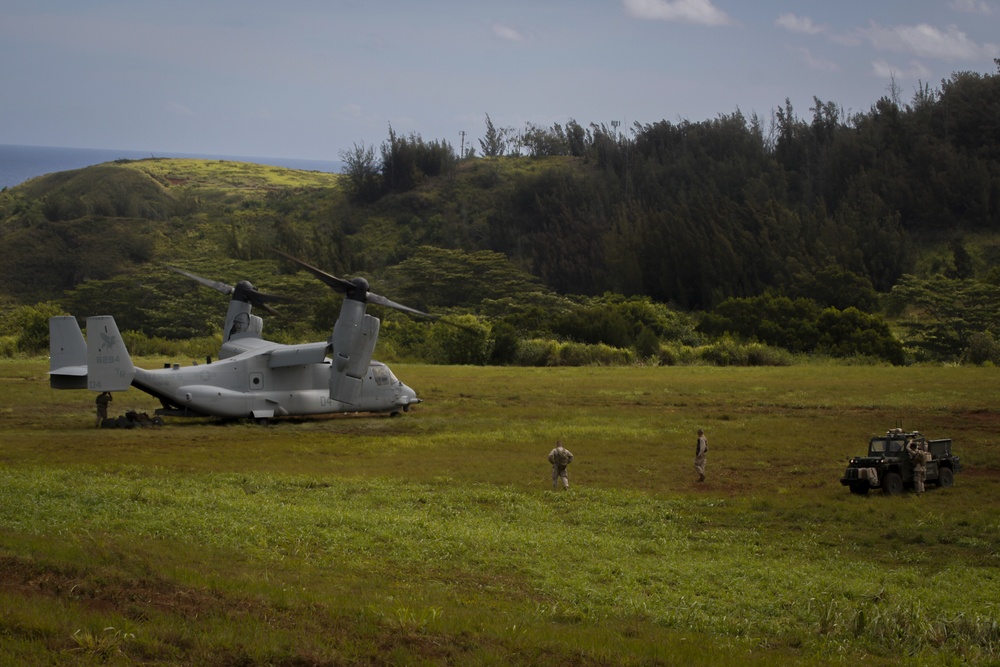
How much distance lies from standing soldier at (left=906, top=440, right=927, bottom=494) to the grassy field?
1.53ft

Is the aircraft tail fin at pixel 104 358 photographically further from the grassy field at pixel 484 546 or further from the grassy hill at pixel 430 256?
the grassy hill at pixel 430 256

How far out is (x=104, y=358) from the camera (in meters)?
25.5

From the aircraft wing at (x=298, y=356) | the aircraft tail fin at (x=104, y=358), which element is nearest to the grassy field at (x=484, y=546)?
the aircraft tail fin at (x=104, y=358)

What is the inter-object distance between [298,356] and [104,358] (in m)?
5.19

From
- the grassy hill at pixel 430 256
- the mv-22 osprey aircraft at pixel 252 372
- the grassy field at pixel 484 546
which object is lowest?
the grassy field at pixel 484 546

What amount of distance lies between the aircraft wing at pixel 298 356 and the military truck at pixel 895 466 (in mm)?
14854

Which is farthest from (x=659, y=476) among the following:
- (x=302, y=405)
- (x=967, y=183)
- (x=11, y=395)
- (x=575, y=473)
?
(x=967, y=183)

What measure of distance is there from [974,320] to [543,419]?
104 feet

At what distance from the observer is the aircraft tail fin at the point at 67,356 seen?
25797 mm

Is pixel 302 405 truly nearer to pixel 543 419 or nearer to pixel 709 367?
pixel 543 419

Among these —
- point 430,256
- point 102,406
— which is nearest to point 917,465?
point 102,406

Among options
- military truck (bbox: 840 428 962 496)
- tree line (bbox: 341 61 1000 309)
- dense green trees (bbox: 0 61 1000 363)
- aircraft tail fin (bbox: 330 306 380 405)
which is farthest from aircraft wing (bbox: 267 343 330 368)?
tree line (bbox: 341 61 1000 309)

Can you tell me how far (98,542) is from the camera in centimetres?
1233

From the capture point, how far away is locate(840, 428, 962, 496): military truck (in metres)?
19.2
